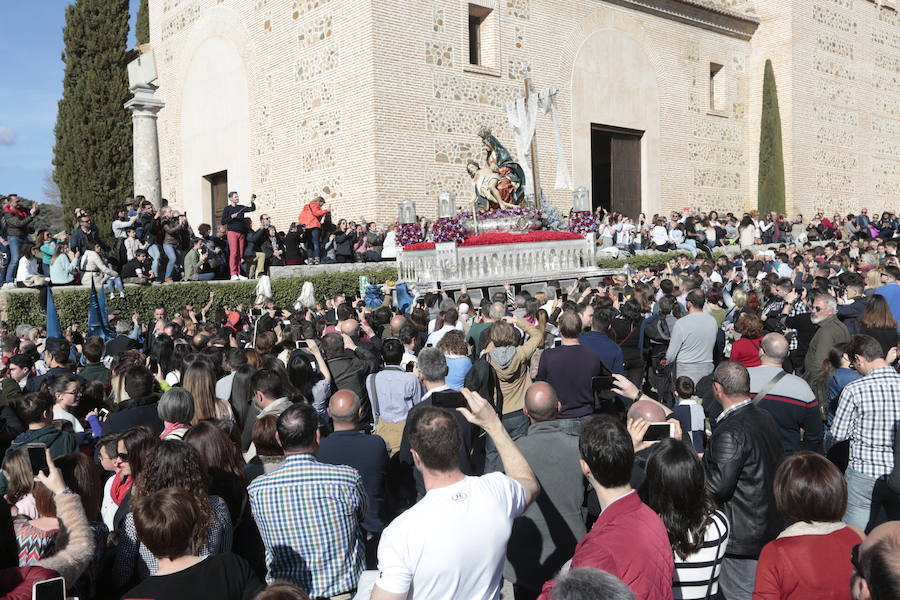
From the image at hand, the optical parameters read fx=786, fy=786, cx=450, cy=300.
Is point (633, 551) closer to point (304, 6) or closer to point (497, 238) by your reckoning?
point (497, 238)

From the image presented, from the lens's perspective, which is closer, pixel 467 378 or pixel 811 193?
pixel 467 378

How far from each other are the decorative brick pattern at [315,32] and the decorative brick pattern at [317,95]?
116cm

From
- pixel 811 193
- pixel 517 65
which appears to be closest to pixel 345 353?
pixel 517 65

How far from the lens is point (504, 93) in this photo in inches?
898

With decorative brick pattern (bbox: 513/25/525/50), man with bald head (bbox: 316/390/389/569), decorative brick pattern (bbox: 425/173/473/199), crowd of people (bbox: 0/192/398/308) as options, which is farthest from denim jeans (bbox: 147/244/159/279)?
decorative brick pattern (bbox: 513/25/525/50)

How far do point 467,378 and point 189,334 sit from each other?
5.13 m

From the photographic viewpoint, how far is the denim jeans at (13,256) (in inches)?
543

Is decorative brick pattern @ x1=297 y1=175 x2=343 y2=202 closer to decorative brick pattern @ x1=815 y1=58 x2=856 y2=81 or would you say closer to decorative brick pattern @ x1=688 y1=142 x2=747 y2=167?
decorative brick pattern @ x1=688 y1=142 x2=747 y2=167

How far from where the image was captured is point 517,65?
23.1m

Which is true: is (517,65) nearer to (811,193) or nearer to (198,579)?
(811,193)

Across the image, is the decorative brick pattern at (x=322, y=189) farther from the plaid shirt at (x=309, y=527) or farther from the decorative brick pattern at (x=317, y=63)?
the plaid shirt at (x=309, y=527)

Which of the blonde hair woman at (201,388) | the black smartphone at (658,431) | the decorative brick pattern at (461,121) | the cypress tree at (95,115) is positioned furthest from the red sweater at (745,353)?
the cypress tree at (95,115)

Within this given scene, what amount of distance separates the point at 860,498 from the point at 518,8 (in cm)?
2083

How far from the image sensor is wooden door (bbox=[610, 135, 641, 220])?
88.0 feet
